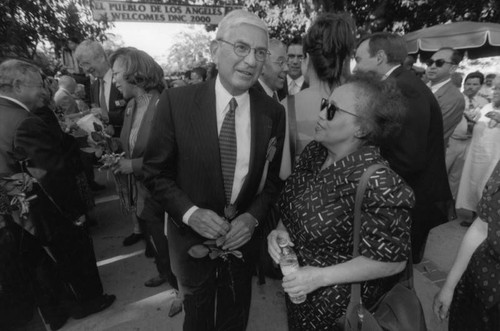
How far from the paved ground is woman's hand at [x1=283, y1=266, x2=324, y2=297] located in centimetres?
158

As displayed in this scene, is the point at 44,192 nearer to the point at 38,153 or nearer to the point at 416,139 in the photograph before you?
the point at 38,153

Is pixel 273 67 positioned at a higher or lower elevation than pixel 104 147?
higher

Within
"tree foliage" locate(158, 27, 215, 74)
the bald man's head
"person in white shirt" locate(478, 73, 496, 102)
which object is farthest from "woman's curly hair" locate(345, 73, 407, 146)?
"tree foliage" locate(158, 27, 215, 74)

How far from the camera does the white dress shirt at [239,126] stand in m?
1.70

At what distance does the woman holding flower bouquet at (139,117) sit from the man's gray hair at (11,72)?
64 cm

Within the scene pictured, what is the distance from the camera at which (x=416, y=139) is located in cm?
212

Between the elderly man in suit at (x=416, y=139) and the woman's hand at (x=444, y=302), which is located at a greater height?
the elderly man in suit at (x=416, y=139)

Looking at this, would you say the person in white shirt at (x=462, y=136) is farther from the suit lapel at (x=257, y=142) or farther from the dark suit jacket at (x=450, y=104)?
the suit lapel at (x=257, y=142)

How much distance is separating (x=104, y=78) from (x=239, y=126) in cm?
299

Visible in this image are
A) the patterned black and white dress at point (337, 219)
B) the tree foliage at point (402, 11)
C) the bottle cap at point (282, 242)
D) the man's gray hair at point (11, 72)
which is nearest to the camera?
the patterned black and white dress at point (337, 219)

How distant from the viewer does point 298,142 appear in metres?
2.02

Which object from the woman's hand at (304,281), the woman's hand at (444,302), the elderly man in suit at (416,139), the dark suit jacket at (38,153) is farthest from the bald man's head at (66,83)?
the woman's hand at (444,302)

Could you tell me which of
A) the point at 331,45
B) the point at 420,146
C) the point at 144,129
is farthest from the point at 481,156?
the point at 144,129

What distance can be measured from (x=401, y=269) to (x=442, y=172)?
5.23 ft
